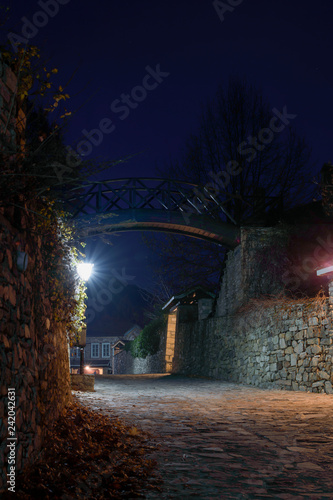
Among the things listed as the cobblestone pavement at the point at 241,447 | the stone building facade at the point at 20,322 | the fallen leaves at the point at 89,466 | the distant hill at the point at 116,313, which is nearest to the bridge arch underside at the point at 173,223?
the cobblestone pavement at the point at 241,447

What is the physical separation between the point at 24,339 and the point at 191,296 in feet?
63.4

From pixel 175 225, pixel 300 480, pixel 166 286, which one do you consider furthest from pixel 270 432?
pixel 166 286

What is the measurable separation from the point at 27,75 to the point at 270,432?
15.7ft

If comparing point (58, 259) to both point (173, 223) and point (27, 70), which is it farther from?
point (173, 223)

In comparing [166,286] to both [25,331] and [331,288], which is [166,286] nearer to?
[331,288]

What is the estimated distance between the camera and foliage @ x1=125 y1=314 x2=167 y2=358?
84.6 ft

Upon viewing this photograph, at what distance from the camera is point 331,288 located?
9.63 metres

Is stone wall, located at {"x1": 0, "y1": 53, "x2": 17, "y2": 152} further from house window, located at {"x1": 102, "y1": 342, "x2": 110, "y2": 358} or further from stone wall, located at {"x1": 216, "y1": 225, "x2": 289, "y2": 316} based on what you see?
house window, located at {"x1": 102, "y1": 342, "x2": 110, "y2": 358}

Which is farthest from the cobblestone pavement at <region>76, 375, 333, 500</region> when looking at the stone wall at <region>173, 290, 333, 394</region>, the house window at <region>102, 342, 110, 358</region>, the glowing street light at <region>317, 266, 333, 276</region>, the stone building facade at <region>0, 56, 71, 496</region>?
the house window at <region>102, 342, 110, 358</region>

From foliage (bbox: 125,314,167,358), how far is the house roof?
7.43 feet

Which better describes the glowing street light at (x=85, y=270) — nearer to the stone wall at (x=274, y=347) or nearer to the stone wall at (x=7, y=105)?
the stone wall at (x=7, y=105)

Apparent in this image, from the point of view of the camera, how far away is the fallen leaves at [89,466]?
3.09 metres

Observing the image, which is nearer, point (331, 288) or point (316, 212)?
point (331, 288)

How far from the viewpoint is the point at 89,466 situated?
12.1ft
